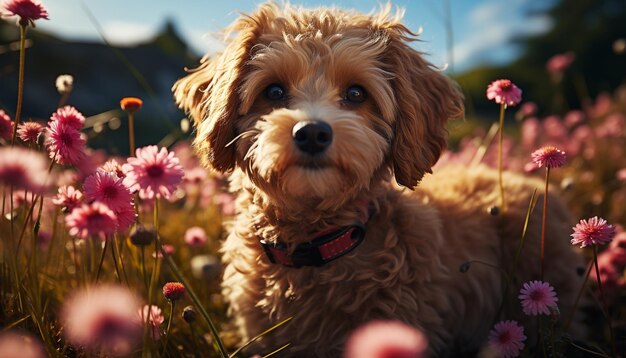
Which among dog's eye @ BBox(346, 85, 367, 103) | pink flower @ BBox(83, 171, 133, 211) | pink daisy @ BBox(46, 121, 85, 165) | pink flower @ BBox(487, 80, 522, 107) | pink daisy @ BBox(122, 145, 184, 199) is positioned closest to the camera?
pink daisy @ BBox(122, 145, 184, 199)

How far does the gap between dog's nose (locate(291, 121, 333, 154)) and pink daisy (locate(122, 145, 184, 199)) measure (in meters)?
0.63

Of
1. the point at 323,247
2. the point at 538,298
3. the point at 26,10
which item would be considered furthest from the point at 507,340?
the point at 26,10

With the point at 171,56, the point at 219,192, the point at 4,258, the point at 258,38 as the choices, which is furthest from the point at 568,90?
the point at 4,258

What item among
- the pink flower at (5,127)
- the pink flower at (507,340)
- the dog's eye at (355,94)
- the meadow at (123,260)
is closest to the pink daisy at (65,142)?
the meadow at (123,260)

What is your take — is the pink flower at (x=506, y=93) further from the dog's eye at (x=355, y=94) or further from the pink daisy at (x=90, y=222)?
the pink daisy at (x=90, y=222)

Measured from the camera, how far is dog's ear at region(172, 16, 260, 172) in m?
2.72

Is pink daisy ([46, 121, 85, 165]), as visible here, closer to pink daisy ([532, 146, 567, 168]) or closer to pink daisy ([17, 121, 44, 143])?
pink daisy ([17, 121, 44, 143])

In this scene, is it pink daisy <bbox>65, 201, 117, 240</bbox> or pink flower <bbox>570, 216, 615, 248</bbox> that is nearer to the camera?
pink daisy <bbox>65, 201, 117, 240</bbox>

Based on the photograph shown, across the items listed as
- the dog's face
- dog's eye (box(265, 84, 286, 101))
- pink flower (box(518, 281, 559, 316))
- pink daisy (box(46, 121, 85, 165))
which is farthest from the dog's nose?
pink flower (box(518, 281, 559, 316))

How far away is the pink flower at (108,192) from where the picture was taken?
1.82m

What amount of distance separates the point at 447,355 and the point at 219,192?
9.10 ft

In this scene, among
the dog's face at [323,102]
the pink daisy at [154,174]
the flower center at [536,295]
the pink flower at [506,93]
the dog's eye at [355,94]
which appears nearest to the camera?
the pink daisy at [154,174]

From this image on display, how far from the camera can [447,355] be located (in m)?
3.00

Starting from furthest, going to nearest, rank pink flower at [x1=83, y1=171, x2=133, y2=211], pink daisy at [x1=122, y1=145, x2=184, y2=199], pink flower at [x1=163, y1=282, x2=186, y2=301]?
pink flower at [x1=163, y1=282, x2=186, y2=301] < pink flower at [x1=83, y1=171, x2=133, y2=211] < pink daisy at [x1=122, y1=145, x2=184, y2=199]
